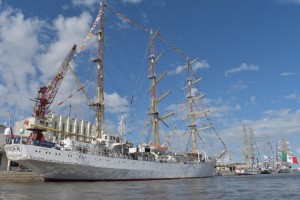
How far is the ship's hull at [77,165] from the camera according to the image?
47.7 metres

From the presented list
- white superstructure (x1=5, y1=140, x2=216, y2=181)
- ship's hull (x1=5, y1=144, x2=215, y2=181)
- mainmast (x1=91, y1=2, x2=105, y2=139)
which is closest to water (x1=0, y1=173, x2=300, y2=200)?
ship's hull (x1=5, y1=144, x2=215, y2=181)

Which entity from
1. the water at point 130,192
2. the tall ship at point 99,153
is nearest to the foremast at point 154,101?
the tall ship at point 99,153

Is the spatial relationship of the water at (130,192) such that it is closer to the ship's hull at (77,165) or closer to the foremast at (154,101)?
the ship's hull at (77,165)

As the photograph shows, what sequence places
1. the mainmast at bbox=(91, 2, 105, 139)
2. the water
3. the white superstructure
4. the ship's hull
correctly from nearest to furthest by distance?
the water, the ship's hull, the white superstructure, the mainmast at bbox=(91, 2, 105, 139)

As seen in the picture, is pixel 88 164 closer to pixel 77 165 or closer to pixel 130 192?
pixel 77 165

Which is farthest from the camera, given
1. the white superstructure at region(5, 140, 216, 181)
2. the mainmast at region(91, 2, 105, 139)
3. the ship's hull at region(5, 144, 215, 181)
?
the mainmast at region(91, 2, 105, 139)

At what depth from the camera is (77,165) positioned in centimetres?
5131

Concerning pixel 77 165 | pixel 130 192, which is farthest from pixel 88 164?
pixel 130 192

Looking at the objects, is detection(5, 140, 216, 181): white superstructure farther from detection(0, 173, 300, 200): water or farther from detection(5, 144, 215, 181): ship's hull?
detection(0, 173, 300, 200): water

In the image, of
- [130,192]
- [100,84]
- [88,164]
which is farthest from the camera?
[100,84]

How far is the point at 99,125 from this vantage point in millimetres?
67562

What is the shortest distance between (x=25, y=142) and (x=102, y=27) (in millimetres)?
35577

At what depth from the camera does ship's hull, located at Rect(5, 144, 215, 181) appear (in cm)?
4772

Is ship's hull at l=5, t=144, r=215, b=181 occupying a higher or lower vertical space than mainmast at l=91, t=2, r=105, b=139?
lower
